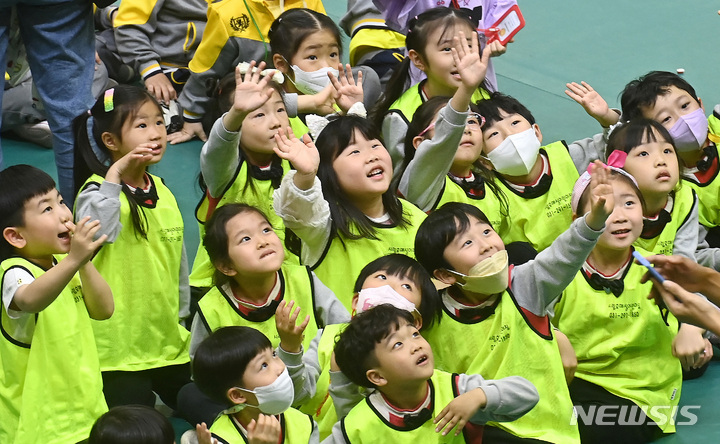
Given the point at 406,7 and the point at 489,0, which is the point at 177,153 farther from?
the point at 489,0

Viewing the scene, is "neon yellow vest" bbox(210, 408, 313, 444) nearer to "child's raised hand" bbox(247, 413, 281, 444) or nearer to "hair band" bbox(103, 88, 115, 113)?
"child's raised hand" bbox(247, 413, 281, 444)

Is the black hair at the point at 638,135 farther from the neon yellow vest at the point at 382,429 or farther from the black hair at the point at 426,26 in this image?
the neon yellow vest at the point at 382,429

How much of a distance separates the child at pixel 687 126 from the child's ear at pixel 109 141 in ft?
5.25

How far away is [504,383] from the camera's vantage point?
2.34m

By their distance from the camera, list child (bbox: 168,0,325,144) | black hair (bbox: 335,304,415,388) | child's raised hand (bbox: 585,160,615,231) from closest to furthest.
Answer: black hair (bbox: 335,304,415,388)
child's raised hand (bbox: 585,160,615,231)
child (bbox: 168,0,325,144)

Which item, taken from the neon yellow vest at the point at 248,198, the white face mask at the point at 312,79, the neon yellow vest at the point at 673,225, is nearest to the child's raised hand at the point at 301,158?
the neon yellow vest at the point at 248,198

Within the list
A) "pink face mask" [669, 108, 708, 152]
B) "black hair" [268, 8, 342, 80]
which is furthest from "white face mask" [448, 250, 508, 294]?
"black hair" [268, 8, 342, 80]

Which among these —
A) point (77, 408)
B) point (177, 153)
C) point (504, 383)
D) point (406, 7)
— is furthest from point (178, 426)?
point (406, 7)

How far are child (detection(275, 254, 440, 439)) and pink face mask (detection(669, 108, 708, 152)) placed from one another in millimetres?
1235

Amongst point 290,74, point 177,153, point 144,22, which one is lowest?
point 177,153

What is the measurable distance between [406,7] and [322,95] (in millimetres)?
863

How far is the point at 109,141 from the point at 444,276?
1008 mm

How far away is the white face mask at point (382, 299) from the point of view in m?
2.47

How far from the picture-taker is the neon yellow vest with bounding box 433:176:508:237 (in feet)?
10.4
